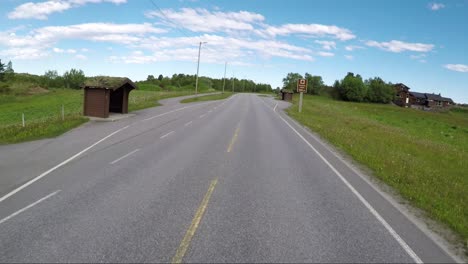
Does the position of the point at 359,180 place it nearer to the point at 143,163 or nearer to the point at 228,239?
the point at 228,239

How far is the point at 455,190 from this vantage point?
11117mm

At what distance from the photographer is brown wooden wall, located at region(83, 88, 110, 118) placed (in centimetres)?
2864

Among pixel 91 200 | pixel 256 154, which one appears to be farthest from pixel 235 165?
pixel 91 200

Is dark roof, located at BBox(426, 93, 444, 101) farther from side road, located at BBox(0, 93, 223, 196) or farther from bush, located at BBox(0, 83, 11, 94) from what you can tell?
side road, located at BBox(0, 93, 223, 196)

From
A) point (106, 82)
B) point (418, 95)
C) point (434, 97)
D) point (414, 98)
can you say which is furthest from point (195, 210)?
point (434, 97)

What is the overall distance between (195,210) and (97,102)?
23.2 metres

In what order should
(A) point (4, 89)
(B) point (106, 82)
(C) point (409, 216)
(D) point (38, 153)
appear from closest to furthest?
1. (C) point (409, 216)
2. (D) point (38, 153)
3. (B) point (106, 82)
4. (A) point (4, 89)

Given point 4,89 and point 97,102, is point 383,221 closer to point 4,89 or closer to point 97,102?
point 97,102

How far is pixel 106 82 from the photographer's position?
29.2m

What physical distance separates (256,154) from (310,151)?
2957 mm

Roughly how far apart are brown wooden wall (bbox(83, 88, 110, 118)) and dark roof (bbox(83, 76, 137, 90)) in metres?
0.39

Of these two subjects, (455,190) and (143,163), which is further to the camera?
(143,163)

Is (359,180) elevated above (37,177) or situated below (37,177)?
above

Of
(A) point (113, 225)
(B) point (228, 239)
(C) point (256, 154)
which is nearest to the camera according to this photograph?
(B) point (228, 239)
